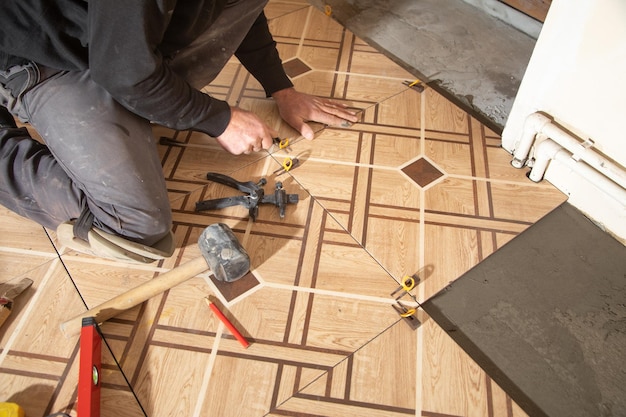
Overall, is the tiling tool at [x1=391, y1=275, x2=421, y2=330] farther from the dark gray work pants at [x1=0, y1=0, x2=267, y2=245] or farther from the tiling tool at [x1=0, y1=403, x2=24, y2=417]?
the tiling tool at [x1=0, y1=403, x2=24, y2=417]

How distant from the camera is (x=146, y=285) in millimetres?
1275

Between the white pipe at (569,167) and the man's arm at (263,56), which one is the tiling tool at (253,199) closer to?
the man's arm at (263,56)

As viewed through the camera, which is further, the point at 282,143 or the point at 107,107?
the point at 282,143

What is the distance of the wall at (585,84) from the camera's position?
1.25 meters

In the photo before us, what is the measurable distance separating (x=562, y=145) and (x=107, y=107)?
1.23 metres

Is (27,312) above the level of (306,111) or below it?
below

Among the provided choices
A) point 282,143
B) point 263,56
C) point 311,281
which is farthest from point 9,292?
point 263,56

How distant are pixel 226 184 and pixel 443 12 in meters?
1.43

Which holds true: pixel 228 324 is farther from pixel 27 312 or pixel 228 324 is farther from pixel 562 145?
pixel 562 145

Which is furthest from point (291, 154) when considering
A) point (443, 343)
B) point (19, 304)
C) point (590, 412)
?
point (590, 412)

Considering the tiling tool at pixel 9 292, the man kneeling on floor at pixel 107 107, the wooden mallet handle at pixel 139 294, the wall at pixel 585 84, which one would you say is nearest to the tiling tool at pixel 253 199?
the man kneeling on floor at pixel 107 107

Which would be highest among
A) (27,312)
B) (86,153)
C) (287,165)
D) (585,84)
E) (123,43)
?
(123,43)

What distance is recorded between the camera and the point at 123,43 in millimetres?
1035

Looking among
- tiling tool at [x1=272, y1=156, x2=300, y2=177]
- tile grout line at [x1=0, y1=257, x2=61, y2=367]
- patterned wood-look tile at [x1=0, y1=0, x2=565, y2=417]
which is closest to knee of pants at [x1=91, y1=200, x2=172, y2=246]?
patterned wood-look tile at [x1=0, y1=0, x2=565, y2=417]
